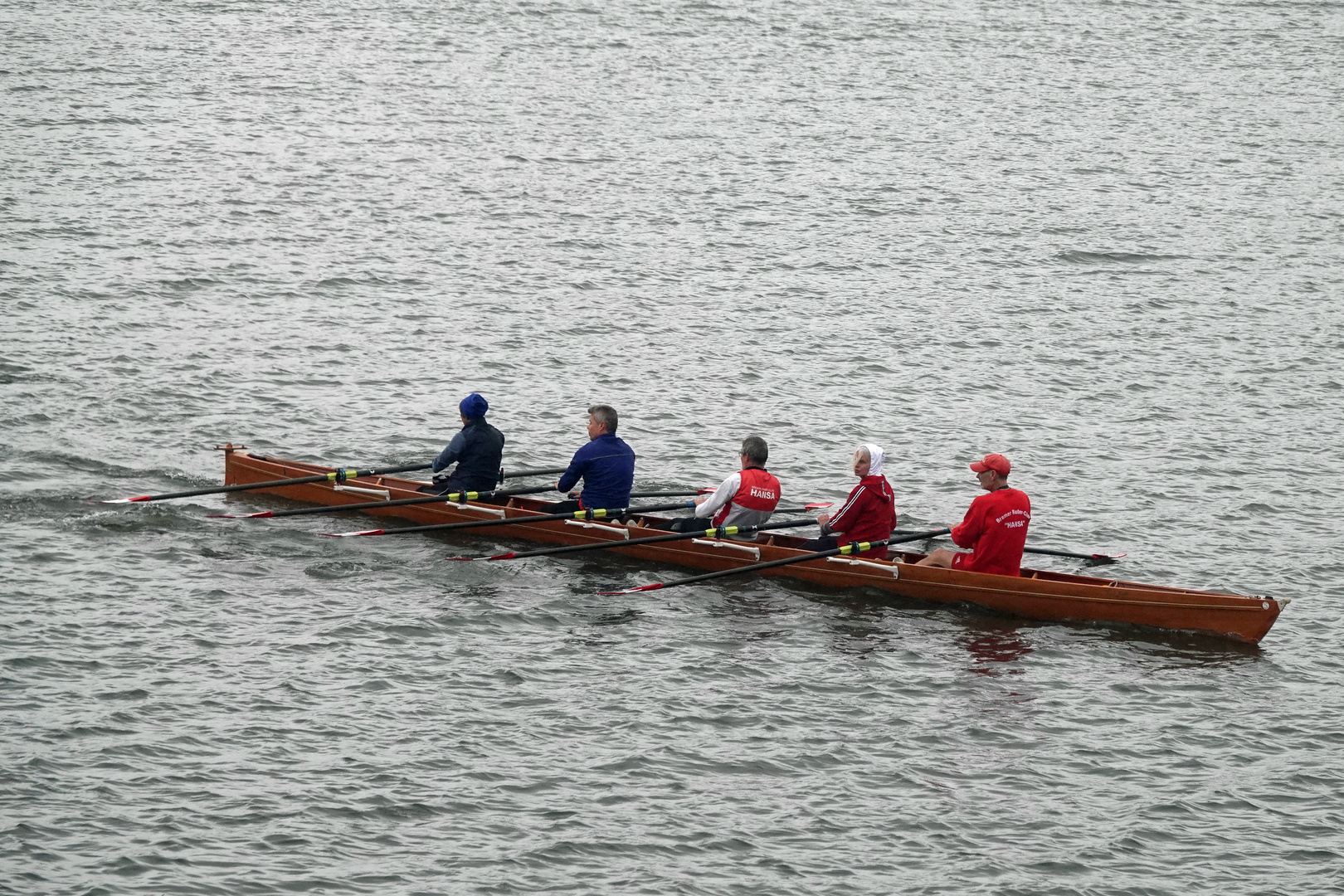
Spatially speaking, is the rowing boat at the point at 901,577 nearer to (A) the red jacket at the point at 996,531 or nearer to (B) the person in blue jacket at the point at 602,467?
(A) the red jacket at the point at 996,531

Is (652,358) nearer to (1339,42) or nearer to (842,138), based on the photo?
(842,138)

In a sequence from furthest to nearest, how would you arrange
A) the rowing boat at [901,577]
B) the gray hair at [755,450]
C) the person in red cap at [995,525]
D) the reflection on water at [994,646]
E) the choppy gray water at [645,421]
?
1. the gray hair at [755,450]
2. the person in red cap at [995,525]
3. the rowing boat at [901,577]
4. the reflection on water at [994,646]
5. the choppy gray water at [645,421]

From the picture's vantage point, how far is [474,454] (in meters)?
19.7

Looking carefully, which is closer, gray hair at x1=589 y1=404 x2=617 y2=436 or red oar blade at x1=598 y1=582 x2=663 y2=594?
red oar blade at x1=598 y1=582 x2=663 y2=594

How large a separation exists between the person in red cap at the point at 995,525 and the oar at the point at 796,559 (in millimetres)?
406

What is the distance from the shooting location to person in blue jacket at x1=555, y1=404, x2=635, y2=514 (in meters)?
19.2

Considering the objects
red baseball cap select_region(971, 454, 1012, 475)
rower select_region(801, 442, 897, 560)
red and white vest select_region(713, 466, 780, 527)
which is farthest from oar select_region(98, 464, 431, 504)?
red baseball cap select_region(971, 454, 1012, 475)

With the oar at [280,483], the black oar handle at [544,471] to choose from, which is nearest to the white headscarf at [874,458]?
the black oar handle at [544,471]

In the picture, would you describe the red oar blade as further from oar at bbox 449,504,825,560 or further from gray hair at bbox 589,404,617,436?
gray hair at bbox 589,404,617,436

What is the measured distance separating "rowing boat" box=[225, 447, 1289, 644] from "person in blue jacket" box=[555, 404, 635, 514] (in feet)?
1.20

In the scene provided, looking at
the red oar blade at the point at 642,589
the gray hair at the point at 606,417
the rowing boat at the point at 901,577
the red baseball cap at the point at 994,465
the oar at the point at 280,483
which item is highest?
the gray hair at the point at 606,417

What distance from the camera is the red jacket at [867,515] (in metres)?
18.2

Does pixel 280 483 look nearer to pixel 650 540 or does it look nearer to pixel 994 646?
pixel 650 540

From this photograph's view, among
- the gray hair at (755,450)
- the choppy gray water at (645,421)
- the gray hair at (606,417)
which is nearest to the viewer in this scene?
the choppy gray water at (645,421)
